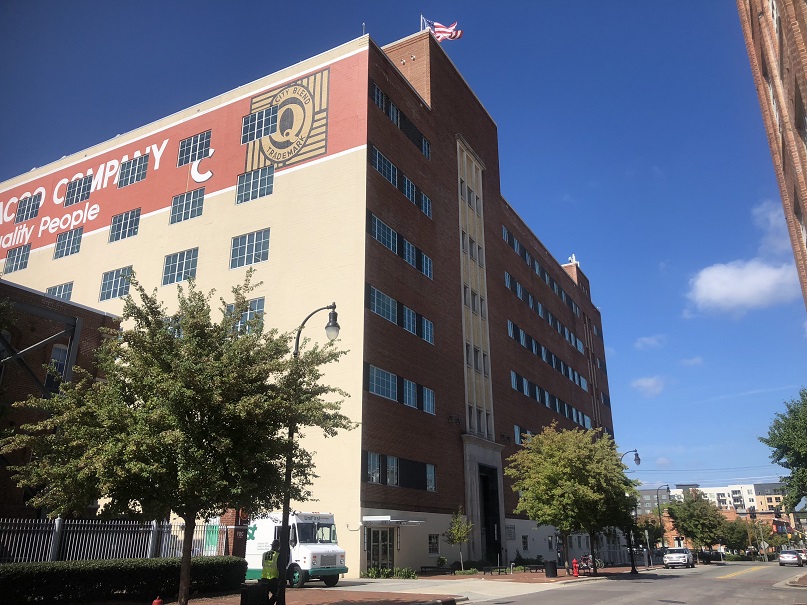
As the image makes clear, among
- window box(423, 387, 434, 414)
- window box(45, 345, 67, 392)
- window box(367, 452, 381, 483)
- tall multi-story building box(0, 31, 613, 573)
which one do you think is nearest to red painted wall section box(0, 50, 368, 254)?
tall multi-story building box(0, 31, 613, 573)

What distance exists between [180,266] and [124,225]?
7660 mm

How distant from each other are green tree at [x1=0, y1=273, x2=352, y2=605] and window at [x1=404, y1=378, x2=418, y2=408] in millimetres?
21694

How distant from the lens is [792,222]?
29.8 m

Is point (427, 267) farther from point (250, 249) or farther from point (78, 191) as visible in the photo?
point (78, 191)

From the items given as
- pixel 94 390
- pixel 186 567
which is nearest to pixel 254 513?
pixel 186 567

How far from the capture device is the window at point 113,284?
1786 inches

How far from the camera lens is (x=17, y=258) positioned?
5353cm

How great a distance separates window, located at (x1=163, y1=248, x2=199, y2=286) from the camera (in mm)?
42750

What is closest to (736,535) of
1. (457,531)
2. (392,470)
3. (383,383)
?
(457,531)

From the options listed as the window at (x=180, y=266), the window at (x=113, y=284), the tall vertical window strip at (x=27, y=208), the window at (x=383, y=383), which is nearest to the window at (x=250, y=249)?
the window at (x=180, y=266)

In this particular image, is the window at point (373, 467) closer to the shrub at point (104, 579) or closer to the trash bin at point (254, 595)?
the shrub at point (104, 579)

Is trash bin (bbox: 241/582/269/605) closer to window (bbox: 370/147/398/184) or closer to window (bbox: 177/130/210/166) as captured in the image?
window (bbox: 370/147/398/184)

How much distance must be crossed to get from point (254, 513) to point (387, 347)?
21060 mm

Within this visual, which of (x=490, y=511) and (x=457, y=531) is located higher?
(x=490, y=511)
